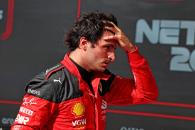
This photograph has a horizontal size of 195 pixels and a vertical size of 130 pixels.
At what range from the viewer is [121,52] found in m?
3.30

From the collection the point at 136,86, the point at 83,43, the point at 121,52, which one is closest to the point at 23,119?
the point at 83,43

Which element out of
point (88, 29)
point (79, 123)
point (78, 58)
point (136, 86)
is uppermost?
point (88, 29)

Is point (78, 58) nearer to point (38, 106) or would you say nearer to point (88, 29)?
point (88, 29)

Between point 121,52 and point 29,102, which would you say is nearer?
point 29,102

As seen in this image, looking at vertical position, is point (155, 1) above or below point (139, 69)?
above

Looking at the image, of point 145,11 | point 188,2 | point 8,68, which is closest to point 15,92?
point 8,68

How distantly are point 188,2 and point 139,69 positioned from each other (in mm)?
1202

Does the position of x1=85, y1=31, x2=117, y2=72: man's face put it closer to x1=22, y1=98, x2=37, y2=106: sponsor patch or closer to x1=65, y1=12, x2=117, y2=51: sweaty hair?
x1=65, y1=12, x2=117, y2=51: sweaty hair

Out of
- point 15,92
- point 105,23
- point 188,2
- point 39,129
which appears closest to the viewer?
point 39,129

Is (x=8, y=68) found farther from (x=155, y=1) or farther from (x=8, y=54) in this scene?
(x=155, y=1)

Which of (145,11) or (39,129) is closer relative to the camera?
(39,129)

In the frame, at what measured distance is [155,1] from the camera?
10.6ft

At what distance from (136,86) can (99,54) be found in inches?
11.2

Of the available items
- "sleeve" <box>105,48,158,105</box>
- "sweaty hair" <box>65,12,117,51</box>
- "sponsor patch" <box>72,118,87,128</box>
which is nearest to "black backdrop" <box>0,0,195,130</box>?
"sleeve" <box>105,48,158,105</box>
